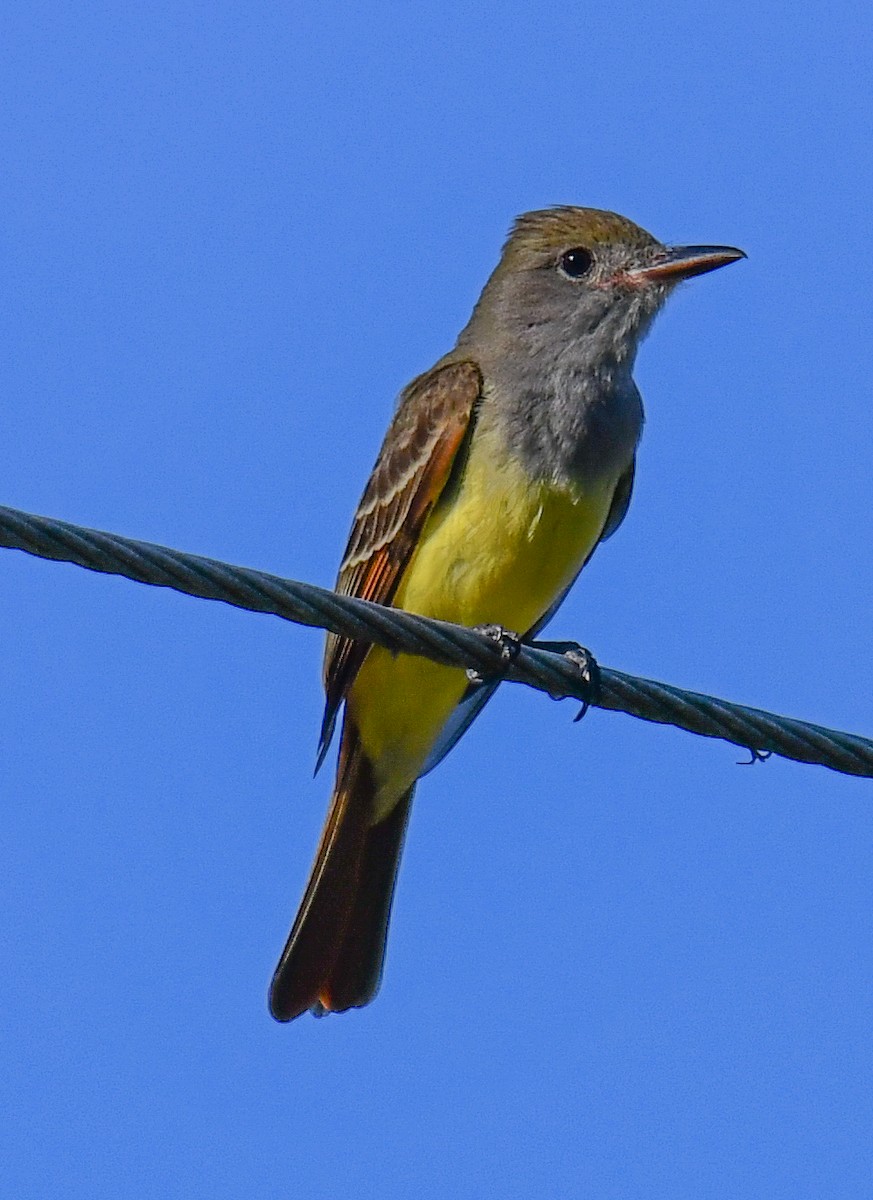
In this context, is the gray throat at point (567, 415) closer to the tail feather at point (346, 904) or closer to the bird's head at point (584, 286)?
the bird's head at point (584, 286)

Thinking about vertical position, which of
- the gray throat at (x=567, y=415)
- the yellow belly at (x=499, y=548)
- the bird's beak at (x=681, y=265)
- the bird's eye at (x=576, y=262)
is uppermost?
the bird's eye at (x=576, y=262)

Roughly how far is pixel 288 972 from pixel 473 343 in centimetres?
233

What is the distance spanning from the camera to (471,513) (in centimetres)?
597

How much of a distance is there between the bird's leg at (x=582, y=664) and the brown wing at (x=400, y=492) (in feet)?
1.79

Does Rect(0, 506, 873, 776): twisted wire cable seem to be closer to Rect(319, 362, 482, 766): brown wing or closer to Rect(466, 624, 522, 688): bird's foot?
Rect(466, 624, 522, 688): bird's foot

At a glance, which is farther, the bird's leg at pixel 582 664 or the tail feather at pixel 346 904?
the tail feather at pixel 346 904

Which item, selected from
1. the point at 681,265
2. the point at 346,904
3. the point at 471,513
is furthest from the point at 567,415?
the point at 346,904

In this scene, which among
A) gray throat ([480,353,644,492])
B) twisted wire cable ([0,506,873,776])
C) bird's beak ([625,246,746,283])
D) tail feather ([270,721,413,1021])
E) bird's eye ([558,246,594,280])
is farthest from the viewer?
bird's eye ([558,246,594,280])

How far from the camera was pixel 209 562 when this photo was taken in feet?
12.7

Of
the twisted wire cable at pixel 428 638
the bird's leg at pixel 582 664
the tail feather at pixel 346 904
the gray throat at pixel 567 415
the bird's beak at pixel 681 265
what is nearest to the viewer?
the twisted wire cable at pixel 428 638

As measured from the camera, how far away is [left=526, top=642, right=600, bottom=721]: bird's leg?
468 cm

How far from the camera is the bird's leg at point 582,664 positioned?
4.68m

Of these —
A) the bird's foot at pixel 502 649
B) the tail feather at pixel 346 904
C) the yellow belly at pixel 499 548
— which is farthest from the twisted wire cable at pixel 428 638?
the tail feather at pixel 346 904

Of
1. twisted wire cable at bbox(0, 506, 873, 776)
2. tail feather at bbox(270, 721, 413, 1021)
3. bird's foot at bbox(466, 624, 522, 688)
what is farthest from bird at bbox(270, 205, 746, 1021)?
twisted wire cable at bbox(0, 506, 873, 776)
